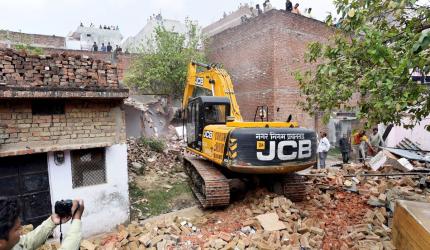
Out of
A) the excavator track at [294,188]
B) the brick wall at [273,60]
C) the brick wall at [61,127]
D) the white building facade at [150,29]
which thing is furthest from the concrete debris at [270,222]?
the white building facade at [150,29]

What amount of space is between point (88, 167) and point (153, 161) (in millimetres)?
4885

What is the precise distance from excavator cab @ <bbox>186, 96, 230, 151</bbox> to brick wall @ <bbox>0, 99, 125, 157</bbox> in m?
1.99

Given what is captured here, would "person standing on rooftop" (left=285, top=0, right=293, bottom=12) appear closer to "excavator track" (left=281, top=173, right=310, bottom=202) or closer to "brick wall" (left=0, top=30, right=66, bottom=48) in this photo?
"excavator track" (left=281, top=173, right=310, bottom=202)

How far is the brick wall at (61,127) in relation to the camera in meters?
5.91

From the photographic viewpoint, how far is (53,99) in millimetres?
6387

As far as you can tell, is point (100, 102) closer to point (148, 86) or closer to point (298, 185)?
point (298, 185)

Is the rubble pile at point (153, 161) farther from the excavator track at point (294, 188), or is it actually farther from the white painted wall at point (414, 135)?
the white painted wall at point (414, 135)

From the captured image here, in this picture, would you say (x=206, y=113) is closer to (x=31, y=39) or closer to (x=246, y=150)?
(x=246, y=150)

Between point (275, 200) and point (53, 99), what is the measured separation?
5358 millimetres

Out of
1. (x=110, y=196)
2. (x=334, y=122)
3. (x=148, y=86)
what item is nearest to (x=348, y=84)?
(x=110, y=196)

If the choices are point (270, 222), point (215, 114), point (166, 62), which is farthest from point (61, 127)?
point (166, 62)

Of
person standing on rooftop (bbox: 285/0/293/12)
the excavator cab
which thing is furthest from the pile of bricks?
person standing on rooftop (bbox: 285/0/293/12)

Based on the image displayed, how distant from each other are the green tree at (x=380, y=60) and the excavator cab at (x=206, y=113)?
263cm

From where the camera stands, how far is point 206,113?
7.99 metres
